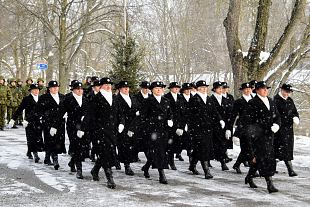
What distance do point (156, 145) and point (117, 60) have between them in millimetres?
11245

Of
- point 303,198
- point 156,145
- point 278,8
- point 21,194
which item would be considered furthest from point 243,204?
point 278,8

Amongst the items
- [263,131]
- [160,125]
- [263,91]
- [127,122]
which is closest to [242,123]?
[263,131]

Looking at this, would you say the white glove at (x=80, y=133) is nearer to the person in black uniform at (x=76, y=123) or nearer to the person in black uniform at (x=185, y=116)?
the person in black uniform at (x=76, y=123)

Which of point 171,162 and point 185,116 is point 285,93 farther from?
point 171,162

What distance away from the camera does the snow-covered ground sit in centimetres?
808

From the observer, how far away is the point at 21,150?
46.6 feet

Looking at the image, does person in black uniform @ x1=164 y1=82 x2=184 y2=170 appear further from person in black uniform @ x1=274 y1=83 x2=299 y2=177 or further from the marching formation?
person in black uniform @ x1=274 y1=83 x2=299 y2=177

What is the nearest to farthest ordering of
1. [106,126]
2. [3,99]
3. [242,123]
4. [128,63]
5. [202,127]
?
[106,126] < [242,123] < [202,127] < [3,99] < [128,63]

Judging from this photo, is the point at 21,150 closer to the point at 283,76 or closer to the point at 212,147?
the point at 212,147

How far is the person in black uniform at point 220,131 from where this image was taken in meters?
11.7

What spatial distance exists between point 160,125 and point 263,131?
207cm

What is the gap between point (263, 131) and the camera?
30.4 ft

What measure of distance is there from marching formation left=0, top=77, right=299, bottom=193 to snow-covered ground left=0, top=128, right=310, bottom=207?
27 cm

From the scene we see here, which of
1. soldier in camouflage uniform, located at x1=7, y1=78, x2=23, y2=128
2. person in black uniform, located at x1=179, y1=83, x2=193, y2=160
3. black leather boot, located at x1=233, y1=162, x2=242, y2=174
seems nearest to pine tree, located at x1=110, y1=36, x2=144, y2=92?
soldier in camouflage uniform, located at x1=7, y1=78, x2=23, y2=128
